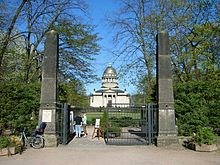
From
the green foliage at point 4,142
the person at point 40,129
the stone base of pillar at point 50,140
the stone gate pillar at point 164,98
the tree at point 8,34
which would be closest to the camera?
the green foliage at point 4,142

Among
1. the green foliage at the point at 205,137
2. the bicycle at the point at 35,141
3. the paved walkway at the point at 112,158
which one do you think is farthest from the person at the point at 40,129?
the green foliage at the point at 205,137

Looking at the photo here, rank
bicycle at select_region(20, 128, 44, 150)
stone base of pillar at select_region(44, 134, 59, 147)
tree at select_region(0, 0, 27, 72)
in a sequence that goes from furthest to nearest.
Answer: tree at select_region(0, 0, 27, 72) < stone base of pillar at select_region(44, 134, 59, 147) < bicycle at select_region(20, 128, 44, 150)

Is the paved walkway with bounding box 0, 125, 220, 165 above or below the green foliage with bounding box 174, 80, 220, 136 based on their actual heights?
below

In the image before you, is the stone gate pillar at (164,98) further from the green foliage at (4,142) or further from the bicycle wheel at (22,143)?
the green foliage at (4,142)

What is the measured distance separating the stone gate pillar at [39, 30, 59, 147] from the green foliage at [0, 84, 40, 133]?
1945 mm

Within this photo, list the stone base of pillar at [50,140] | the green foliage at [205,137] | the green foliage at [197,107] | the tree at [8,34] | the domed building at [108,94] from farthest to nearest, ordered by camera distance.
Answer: the domed building at [108,94]
the tree at [8,34]
the green foliage at [197,107]
the stone base of pillar at [50,140]
the green foliage at [205,137]

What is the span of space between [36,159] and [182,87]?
33.2ft

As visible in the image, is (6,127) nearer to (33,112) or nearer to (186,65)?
(33,112)

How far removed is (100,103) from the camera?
4599 inches

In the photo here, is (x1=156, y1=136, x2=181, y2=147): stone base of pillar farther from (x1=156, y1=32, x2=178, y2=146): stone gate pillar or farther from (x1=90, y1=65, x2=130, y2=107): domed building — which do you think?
(x1=90, y1=65, x2=130, y2=107): domed building

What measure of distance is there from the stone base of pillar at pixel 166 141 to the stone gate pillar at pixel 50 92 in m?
5.53

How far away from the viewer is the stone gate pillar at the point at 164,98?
14.5 metres

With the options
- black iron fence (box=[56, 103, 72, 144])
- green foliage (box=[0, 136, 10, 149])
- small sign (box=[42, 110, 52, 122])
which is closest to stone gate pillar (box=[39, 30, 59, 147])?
small sign (box=[42, 110, 52, 122])

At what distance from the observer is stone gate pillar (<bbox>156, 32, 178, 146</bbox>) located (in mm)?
14451
